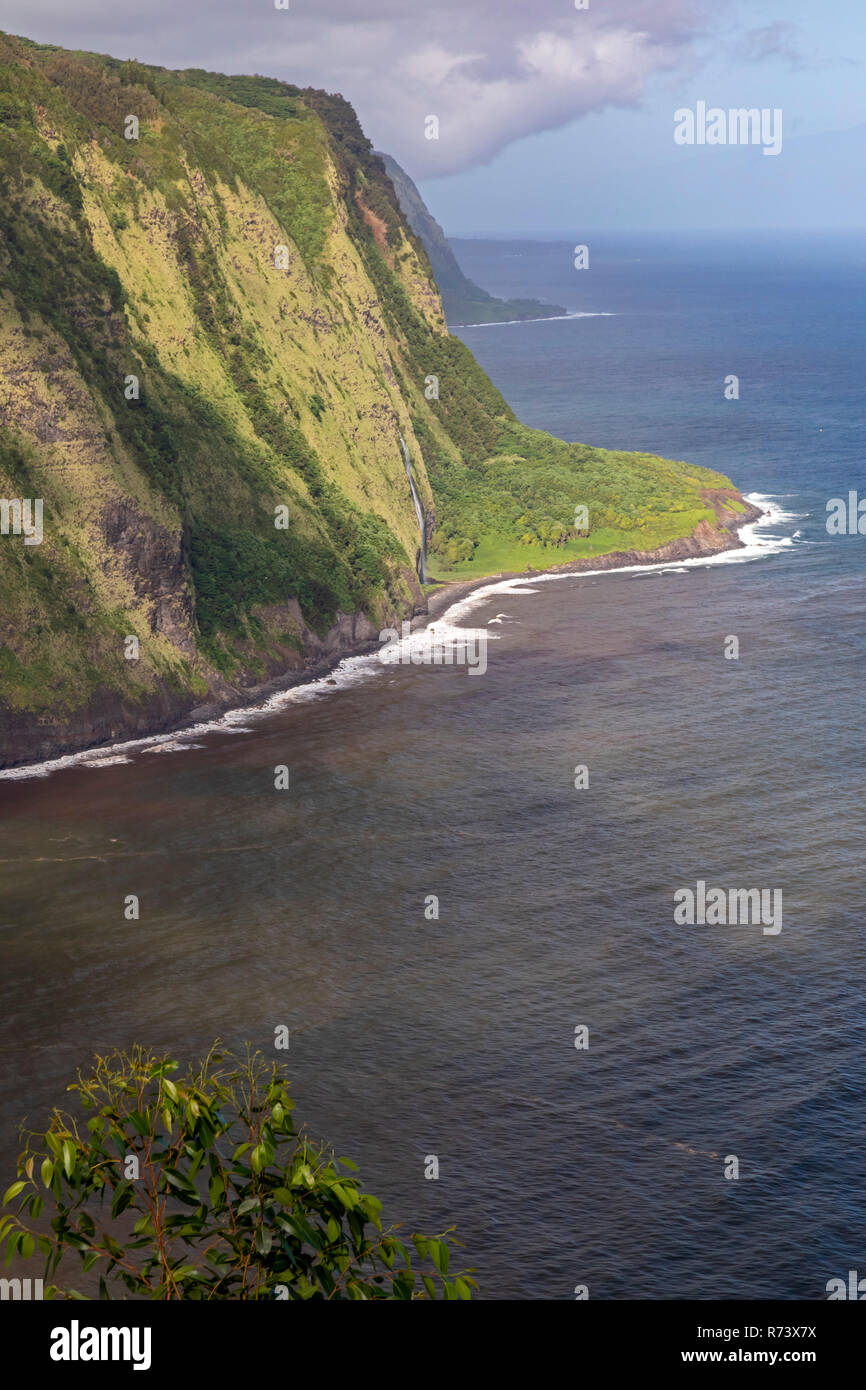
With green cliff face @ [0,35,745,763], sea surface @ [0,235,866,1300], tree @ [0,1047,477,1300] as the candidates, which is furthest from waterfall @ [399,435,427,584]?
tree @ [0,1047,477,1300]

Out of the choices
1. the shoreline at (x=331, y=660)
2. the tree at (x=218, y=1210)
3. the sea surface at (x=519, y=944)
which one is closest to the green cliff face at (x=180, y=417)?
the shoreline at (x=331, y=660)

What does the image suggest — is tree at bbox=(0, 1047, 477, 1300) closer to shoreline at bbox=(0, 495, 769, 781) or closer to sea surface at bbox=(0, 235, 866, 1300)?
sea surface at bbox=(0, 235, 866, 1300)

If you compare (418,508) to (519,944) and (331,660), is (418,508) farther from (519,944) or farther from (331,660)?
(519,944)

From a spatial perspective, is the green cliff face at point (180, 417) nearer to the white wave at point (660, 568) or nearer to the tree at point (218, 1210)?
the white wave at point (660, 568)

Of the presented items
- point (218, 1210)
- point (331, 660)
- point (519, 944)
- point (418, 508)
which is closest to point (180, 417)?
point (331, 660)

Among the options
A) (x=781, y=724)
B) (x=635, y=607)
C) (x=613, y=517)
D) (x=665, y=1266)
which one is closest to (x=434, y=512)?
(x=613, y=517)

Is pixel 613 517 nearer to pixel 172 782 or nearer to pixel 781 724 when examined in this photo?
pixel 781 724
